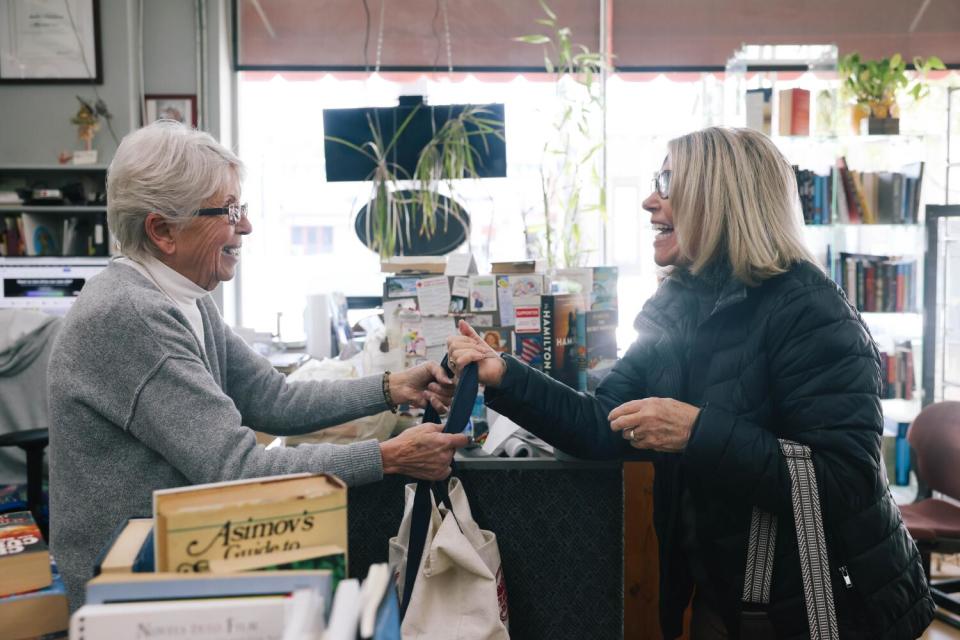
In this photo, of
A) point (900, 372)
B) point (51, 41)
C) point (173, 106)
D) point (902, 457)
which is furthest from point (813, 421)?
point (51, 41)

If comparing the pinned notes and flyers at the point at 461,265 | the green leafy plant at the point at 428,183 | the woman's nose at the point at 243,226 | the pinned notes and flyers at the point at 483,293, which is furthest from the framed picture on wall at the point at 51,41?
the woman's nose at the point at 243,226

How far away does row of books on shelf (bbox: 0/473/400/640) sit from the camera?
682 mm

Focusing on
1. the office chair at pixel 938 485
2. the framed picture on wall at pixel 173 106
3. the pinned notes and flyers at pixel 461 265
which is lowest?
the office chair at pixel 938 485

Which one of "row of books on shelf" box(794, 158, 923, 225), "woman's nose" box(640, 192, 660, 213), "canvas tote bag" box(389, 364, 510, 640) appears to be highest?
"row of books on shelf" box(794, 158, 923, 225)

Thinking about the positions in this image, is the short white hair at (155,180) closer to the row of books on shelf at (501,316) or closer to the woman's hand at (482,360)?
the woman's hand at (482,360)

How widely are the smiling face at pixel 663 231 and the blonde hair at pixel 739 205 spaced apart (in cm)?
6

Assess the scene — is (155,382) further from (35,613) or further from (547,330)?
(547,330)

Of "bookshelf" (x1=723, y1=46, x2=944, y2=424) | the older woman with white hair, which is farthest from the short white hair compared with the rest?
"bookshelf" (x1=723, y1=46, x2=944, y2=424)

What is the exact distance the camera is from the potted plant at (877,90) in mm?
4414

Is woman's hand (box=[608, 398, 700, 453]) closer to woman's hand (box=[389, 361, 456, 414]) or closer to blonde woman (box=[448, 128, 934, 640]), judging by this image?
blonde woman (box=[448, 128, 934, 640])

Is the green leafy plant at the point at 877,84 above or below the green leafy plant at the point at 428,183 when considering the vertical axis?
above

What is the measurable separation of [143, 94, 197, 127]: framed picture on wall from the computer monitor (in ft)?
3.33

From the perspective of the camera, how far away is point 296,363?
11.6ft

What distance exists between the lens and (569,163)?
3748 mm
